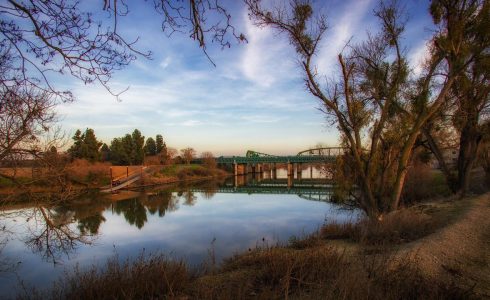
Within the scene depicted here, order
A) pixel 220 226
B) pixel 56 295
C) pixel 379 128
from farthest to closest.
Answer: pixel 220 226, pixel 379 128, pixel 56 295

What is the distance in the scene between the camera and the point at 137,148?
231 feet

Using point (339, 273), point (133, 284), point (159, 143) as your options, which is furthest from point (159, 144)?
point (339, 273)

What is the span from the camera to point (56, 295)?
19.9 feet

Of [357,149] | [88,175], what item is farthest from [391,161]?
A: [88,175]

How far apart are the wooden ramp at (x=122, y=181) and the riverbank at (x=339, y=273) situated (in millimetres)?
37102

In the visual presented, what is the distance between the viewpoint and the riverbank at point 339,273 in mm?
4125

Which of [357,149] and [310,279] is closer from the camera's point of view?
[310,279]

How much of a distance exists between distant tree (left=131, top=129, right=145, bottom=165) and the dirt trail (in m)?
65.0

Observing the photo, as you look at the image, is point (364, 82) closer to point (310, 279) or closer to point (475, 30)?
point (475, 30)

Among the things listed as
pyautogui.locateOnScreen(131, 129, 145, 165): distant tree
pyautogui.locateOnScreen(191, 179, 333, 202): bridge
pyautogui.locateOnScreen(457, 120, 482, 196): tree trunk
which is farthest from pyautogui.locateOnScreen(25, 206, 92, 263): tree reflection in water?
pyautogui.locateOnScreen(131, 129, 145, 165): distant tree

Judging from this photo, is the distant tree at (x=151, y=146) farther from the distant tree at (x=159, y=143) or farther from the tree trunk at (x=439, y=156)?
the tree trunk at (x=439, y=156)

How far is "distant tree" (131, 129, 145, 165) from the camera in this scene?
6919cm

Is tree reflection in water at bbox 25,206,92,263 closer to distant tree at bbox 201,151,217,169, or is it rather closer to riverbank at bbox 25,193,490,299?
riverbank at bbox 25,193,490,299

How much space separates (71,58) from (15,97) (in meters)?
1.31
